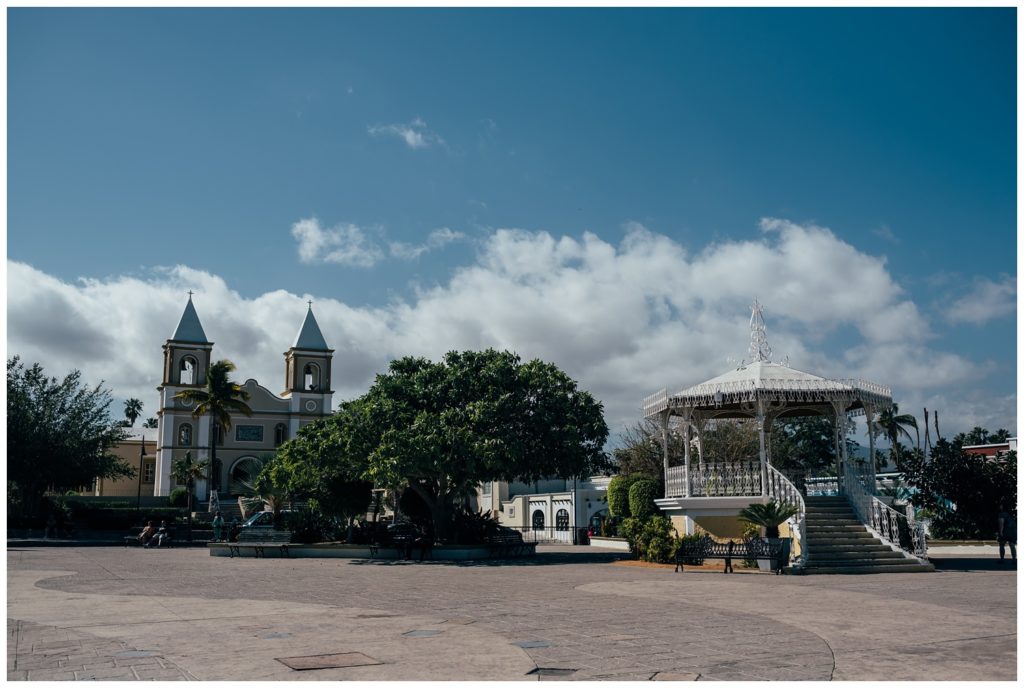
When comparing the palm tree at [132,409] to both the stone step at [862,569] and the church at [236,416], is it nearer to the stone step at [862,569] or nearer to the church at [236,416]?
the church at [236,416]

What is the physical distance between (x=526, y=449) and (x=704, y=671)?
1747 centimetres

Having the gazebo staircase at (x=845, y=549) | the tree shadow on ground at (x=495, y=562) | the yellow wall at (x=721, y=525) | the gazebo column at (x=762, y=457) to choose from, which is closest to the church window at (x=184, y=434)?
the tree shadow on ground at (x=495, y=562)

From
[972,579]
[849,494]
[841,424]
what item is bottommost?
[972,579]

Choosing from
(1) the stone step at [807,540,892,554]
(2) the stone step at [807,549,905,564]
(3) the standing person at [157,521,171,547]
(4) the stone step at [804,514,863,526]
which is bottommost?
(3) the standing person at [157,521,171,547]

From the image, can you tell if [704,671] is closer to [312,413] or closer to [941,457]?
[941,457]

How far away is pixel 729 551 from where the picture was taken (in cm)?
2022

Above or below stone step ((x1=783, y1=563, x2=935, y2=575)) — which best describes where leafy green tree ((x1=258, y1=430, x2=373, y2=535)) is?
above

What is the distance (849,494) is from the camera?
22.7 m

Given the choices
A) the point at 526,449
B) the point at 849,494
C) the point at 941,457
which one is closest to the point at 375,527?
the point at 526,449

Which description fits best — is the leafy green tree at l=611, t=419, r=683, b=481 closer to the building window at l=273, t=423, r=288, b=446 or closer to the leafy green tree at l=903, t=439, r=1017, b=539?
the leafy green tree at l=903, t=439, r=1017, b=539

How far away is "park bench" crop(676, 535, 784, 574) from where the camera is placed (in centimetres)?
1970

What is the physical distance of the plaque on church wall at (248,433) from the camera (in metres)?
74.8

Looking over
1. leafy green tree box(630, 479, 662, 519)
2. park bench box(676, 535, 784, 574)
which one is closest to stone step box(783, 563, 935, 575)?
park bench box(676, 535, 784, 574)

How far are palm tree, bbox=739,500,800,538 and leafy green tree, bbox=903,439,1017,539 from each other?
9794mm
